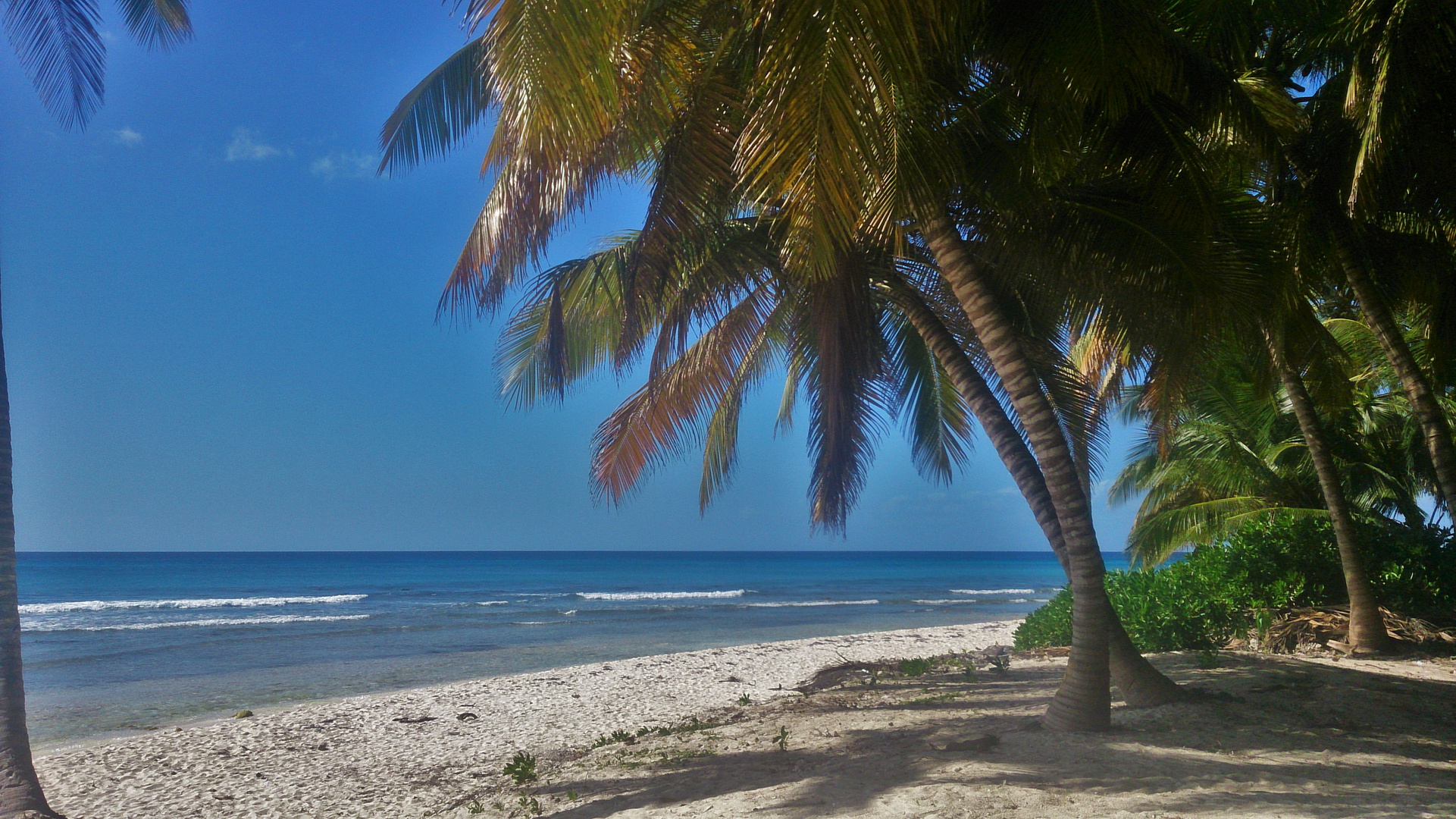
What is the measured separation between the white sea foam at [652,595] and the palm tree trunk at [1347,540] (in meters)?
27.5

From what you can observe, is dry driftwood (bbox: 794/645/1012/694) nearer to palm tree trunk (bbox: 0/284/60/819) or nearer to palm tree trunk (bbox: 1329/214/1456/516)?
palm tree trunk (bbox: 1329/214/1456/516)

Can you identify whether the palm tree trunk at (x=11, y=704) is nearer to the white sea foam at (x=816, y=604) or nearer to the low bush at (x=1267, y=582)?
the low bush at (x=1267, y=582)

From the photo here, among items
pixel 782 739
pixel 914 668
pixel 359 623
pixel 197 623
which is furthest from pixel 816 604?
pixel 782 739

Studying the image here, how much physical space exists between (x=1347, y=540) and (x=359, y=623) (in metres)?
22.4

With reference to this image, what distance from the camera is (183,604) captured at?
1144 inches

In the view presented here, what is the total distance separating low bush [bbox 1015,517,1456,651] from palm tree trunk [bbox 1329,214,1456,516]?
2.08 metres

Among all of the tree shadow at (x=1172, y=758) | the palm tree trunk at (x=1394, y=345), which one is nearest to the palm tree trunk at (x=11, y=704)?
the tree shadow at (x=1172, y=758)

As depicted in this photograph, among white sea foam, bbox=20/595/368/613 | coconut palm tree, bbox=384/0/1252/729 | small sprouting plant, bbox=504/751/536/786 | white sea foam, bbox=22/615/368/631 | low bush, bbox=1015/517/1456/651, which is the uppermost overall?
coconut palm tree, bbox=384/0/1252/729

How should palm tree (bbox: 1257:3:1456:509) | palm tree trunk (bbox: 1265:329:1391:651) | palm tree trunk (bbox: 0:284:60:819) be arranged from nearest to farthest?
palm tree trunk (bbox: 0:284:60:819) → palm tree (bbox: 1257:3:1456:509) → palm tree trunk (bbox: 1265:329:1391:651)

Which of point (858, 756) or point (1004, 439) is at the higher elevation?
point (1004, 439)

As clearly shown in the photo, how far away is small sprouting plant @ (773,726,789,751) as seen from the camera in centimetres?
508

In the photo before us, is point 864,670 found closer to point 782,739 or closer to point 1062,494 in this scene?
point 782,739

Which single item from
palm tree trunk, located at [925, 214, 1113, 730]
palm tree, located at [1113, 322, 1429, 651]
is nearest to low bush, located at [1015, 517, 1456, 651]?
palm tree, located at [1113, 322, 1429, 651]

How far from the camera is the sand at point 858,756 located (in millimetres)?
3695
